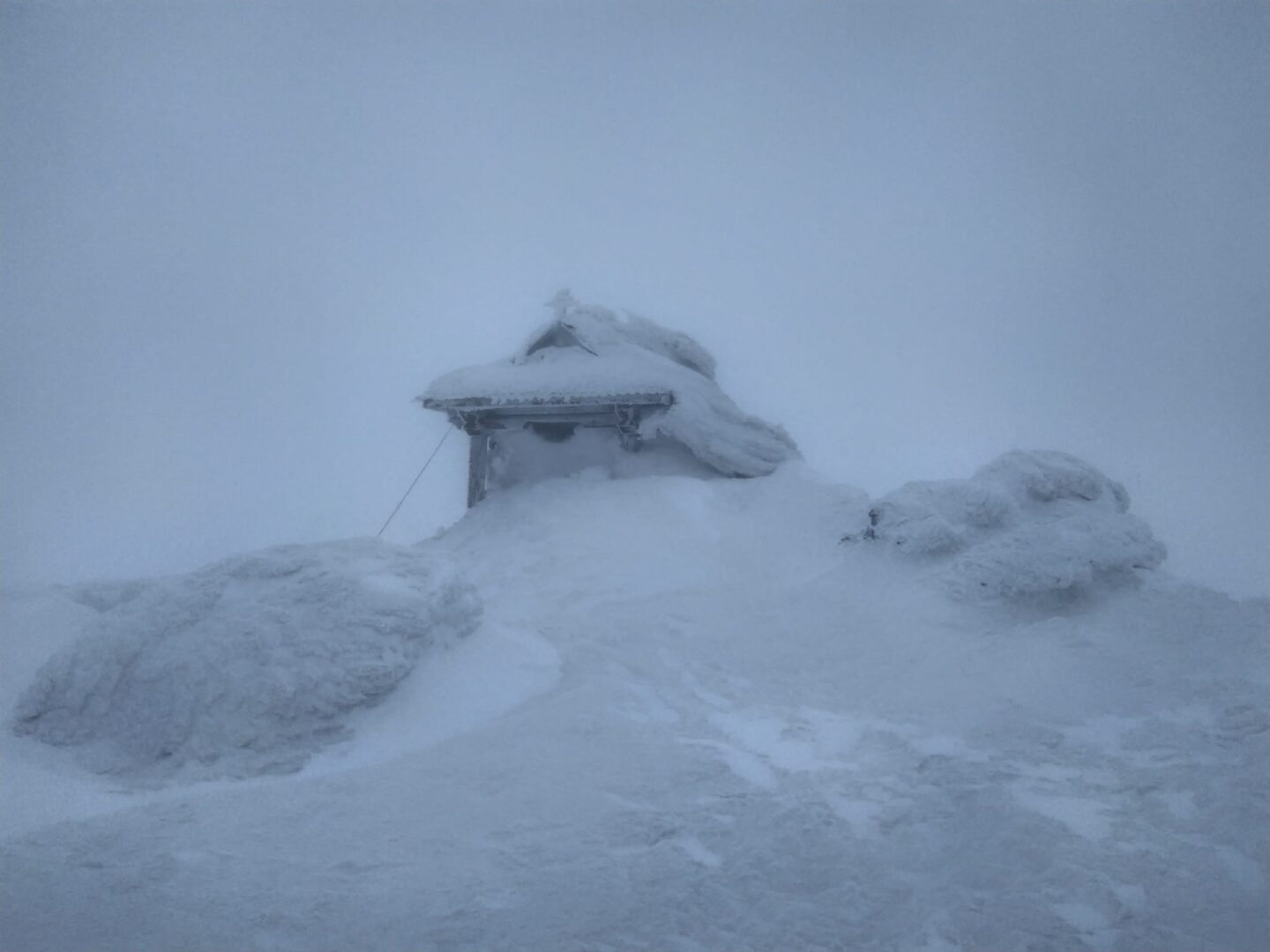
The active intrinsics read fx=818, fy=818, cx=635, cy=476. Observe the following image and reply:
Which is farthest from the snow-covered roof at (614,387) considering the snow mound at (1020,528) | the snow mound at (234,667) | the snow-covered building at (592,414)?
the snow mound at (234,667)

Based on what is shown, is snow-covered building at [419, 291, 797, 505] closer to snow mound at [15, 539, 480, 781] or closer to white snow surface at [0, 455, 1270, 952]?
white snow surface at [0, 455, 1270, 952]

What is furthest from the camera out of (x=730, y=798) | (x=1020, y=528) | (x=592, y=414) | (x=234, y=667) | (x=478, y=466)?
(x=478, y=466)

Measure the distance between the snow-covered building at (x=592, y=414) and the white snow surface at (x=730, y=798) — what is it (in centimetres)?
437

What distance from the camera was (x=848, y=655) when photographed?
25.8 feet

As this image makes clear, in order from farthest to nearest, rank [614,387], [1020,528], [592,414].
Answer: [592,414], [614,387], [1020,528]

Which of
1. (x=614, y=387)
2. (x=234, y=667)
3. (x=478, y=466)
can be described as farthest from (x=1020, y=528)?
(x=478, y=466)

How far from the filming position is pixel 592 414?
12.9 meters

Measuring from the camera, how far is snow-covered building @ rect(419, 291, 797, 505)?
497 inches

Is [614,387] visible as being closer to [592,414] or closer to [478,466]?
[592,414]

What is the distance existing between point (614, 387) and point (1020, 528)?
19.8 ft

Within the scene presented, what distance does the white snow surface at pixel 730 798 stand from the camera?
12.4ft

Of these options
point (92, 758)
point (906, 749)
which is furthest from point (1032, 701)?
point (92, 758)

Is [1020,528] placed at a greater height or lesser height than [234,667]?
greater

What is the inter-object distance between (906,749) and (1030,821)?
1296mm
